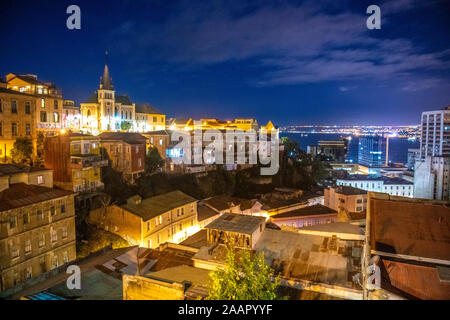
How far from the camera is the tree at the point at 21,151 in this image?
869 inches

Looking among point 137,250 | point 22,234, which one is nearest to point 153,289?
point 137,250

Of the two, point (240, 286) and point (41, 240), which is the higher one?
point (240, 286)

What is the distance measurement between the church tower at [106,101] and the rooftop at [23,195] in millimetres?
26749

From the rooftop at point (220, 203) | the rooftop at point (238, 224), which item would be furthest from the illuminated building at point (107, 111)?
the rooftop at point (238, 224)

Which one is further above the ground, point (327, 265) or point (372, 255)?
point (372, 255)

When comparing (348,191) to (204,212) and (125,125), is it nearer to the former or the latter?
(204,212)

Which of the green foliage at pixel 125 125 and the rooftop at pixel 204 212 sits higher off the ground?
the green foliage at pixel 125 125

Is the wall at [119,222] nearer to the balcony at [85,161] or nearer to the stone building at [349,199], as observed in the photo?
the balcony at [85,161]

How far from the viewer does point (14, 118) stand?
23.5 metres

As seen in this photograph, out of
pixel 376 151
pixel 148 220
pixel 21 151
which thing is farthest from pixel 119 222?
pixel 376 151

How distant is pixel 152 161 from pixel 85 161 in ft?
29.7

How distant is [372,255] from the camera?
9.59 meters

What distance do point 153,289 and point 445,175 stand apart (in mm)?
67134
